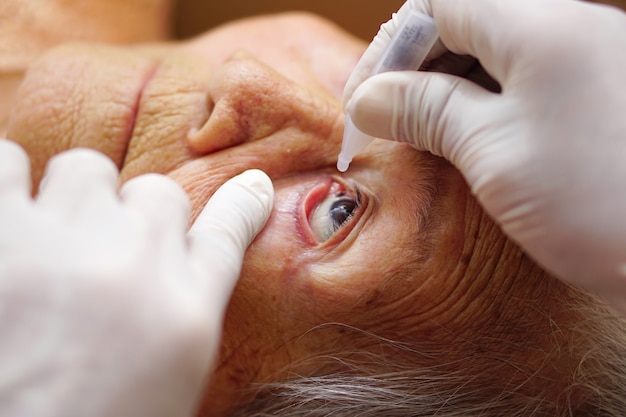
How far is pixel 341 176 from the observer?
108cm

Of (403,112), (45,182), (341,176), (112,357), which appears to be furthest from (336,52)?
(112,357)

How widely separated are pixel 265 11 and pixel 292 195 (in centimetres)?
154

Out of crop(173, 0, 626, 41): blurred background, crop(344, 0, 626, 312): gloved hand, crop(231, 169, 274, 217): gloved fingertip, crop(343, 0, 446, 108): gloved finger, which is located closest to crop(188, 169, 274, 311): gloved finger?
crop(231, 169, 274, 217): gloved fingertip

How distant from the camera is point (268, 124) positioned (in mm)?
1094

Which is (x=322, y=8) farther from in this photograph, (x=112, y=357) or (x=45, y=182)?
(x=112, y=357)

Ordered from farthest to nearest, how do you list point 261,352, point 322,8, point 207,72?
point 322,8 → point 207,72 → point 261,352

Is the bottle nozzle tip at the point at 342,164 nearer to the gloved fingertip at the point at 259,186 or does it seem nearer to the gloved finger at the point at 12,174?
the gloved fingertip at the point at 259,186

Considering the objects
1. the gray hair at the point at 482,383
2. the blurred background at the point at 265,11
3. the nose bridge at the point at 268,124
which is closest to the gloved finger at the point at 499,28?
the nose bridge at the point at 268,124

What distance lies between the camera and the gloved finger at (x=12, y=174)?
76cm

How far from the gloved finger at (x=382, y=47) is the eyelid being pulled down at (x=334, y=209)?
0.50 feet

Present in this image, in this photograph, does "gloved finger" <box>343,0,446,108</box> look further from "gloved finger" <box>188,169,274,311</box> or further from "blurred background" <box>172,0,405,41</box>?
"blurred background" <box>172,0,405,41</box>

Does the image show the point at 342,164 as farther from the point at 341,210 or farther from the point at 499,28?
the point at 499,28

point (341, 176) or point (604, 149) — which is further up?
point (604, 149)

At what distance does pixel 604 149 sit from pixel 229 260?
500 millimetres
